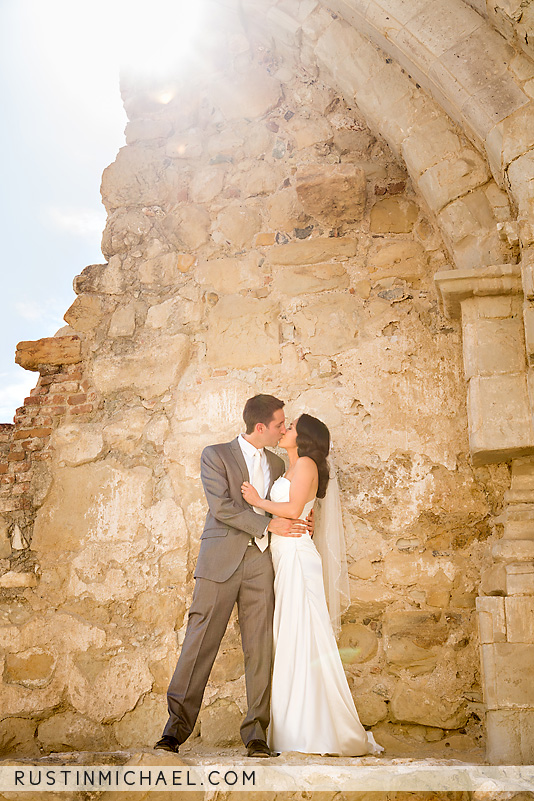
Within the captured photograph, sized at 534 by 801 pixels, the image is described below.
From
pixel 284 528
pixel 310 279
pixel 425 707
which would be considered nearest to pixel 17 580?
pixel 284 528

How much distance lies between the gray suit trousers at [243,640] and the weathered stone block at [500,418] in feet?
4.06

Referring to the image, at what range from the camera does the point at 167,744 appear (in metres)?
3.05

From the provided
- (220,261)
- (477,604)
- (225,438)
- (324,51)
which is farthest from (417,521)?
(324,51)

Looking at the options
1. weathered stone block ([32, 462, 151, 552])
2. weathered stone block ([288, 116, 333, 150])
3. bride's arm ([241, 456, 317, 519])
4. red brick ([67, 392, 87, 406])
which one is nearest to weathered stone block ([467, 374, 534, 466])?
bride's arm ([241, 456, 317, 519])

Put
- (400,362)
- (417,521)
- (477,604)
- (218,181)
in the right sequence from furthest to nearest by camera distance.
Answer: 1. (218,181)
2. (400,362)
3. (417,521)
4. (477,604)

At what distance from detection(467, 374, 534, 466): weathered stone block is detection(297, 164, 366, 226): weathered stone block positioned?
1.49m

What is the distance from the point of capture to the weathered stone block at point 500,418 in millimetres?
3359

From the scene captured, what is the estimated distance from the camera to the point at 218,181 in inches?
186

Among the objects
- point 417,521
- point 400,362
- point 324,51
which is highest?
point 324,51

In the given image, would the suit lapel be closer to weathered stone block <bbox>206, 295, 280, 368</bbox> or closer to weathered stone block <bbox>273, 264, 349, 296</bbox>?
weathered stone block <bbox>206, 295, 280, 368</bbox>

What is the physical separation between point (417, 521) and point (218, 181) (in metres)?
2.62

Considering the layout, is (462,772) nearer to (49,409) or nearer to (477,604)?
(477,604)

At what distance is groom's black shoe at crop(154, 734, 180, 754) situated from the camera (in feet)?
9.91

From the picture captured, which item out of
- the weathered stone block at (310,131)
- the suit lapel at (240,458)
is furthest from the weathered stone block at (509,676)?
the weathered stone block at (310,131)
